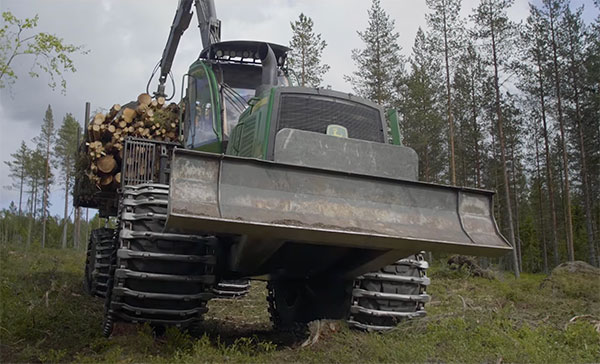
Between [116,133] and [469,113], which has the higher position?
[469,113]

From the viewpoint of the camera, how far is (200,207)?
3.82 meters

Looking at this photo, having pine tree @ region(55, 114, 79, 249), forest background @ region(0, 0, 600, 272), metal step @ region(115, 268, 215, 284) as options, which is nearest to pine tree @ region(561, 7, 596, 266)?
forest background @ region(0, 0, 600, 272)

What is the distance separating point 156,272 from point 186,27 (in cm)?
732

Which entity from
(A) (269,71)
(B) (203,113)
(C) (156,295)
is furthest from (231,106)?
(C) (156,295)

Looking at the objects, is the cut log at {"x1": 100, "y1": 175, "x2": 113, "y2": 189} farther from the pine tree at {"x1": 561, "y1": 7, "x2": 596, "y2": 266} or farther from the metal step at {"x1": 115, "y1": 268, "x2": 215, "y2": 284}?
the pine tree at {"x1": 561, "y1": 7, "x2": 596, "y2": 266}

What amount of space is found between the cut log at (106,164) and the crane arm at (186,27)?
5.26ft

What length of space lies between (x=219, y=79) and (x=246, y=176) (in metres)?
3.39

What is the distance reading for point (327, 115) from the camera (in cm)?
527

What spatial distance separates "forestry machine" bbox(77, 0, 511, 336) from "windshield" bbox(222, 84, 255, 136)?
0.78 m

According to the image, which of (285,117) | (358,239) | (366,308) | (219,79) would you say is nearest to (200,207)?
(358,239)

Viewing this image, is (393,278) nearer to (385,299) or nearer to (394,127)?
(385,299)

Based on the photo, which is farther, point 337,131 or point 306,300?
point 306,300

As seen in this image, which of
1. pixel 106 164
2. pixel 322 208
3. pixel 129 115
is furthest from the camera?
pixel 129 115

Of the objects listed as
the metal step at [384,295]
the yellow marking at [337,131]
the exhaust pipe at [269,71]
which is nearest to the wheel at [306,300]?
the metal step at [384,295]
